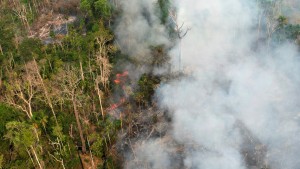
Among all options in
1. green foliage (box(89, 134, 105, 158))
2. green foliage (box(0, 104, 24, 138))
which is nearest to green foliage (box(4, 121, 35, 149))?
green foliage (box(0, 104, 24, 138))

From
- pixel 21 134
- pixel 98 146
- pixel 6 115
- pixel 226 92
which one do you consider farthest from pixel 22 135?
pixel 226 92

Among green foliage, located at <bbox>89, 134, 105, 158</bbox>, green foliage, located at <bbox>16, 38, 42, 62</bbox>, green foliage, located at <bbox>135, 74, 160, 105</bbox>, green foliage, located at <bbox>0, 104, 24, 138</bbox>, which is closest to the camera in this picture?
green foliage, located at <bbox>0, 104, 24, 138</bbox>

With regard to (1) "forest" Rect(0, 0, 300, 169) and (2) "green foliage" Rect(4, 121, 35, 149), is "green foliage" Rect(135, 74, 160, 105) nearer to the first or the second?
(1) "forest" Rect(0, 0, 300, 169)

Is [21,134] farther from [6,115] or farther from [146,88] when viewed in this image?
[146,88]

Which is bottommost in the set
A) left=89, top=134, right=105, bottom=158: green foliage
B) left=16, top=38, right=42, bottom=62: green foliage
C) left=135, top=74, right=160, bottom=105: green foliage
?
left=89, top=134, right=105, bottom=158: green foliage

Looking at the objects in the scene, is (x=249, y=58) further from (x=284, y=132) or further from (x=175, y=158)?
(x=175, y=158)

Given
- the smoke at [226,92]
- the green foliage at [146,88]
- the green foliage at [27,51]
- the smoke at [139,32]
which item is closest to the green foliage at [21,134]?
the smoke at [226,92]
